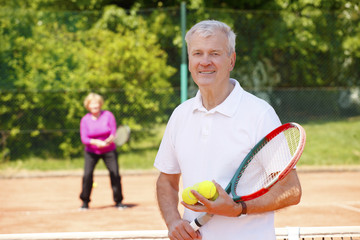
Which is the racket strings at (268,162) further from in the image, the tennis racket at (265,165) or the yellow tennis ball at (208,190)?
the yellow tennis ball at (208,190)

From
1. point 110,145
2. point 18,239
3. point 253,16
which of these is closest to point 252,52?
point 253,16

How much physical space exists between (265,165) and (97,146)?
19.0 feet

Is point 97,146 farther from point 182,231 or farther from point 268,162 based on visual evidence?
point 268,162

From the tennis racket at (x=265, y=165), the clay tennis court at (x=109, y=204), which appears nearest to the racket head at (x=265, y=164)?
the tennis racket at (x=265, y=165)

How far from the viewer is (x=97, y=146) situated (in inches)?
303

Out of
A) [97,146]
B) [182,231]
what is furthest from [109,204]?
[182,231]

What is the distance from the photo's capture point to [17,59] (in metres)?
11.3

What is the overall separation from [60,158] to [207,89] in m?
10.3

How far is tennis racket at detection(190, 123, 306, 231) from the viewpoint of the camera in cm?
205

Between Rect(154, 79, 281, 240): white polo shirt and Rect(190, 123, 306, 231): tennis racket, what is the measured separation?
3 centimetres

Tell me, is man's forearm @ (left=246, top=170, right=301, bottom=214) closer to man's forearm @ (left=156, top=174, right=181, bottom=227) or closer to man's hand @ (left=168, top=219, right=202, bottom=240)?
man's hand @ (left=168, top=219, right=202, bottom=240)

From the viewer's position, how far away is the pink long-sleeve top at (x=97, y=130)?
778 centimetres

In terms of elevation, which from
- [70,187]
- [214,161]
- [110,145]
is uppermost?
[214,161]

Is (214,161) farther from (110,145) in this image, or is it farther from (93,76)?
(93,76)
